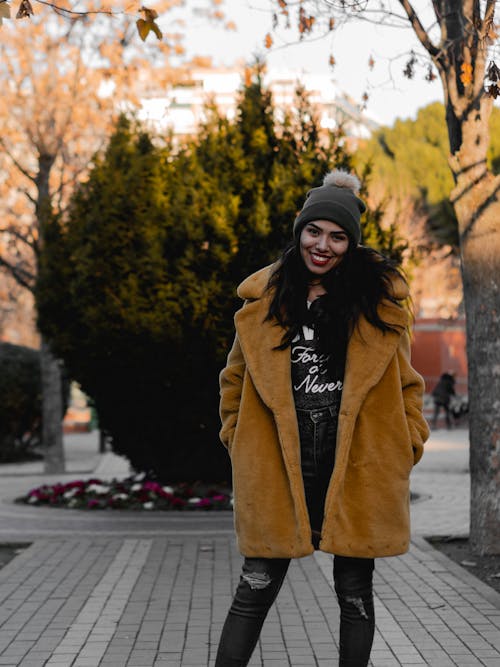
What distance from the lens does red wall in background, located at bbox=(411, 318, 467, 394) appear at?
116 ft

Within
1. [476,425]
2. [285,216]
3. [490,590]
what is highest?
[285,216]

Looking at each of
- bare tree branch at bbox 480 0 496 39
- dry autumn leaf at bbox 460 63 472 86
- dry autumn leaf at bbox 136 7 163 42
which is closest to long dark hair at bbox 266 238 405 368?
dry autumn leaf at bbox 136 7 163 42

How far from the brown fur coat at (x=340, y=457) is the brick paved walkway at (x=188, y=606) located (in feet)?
4.88

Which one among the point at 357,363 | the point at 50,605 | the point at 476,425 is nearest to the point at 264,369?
the point at 357,363

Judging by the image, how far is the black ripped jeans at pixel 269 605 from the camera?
11.3 feet

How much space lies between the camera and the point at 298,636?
5.26 m

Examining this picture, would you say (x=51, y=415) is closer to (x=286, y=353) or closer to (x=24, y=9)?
(x=24, y=9)

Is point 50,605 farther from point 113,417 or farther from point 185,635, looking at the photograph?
point 113,417

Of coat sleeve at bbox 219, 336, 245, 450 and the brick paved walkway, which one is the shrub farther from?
coat sleeve at bbox 219, 336, 245, 450

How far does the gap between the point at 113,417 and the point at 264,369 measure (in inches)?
313

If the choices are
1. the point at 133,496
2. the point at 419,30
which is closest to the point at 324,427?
the point at 419,30

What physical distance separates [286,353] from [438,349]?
32254mm

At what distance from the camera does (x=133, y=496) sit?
11.0 meters

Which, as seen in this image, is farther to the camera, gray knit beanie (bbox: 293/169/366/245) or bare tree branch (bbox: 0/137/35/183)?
bare tree branch (bbox: 0/137/35/183)
